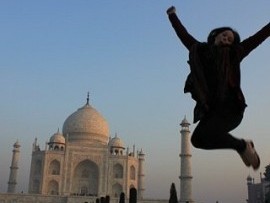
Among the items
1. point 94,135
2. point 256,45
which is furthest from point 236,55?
point 94,135

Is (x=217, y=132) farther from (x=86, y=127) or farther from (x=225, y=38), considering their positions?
(x=86, y=127)

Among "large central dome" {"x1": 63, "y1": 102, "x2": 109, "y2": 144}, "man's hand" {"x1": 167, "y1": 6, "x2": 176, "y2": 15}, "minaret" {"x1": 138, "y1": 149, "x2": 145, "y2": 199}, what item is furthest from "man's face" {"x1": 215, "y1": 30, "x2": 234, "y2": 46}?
"minaret" {"x1": 138, "y1": 149, "x2": 145, "y2": 199}

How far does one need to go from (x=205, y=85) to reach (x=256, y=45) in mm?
460

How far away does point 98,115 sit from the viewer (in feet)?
150

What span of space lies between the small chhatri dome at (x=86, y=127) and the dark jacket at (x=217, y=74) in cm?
4016

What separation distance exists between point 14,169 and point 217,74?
41.8 metres

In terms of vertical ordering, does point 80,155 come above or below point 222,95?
above

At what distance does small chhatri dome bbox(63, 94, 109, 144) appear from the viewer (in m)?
43.0

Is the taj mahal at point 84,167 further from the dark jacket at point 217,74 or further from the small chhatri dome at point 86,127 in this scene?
the dark jacket at point 217,74

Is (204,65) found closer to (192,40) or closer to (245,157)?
(192,40)

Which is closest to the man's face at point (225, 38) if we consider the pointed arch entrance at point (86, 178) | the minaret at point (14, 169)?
the pointed arch entrance at point (86, 178)

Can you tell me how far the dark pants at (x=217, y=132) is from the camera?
206 centimetres

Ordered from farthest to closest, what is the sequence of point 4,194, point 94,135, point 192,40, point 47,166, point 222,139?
point 94,135 → point 47,166 → point 4,194 → point 192,40 → point 222,139

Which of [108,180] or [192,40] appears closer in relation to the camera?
[192,40]
